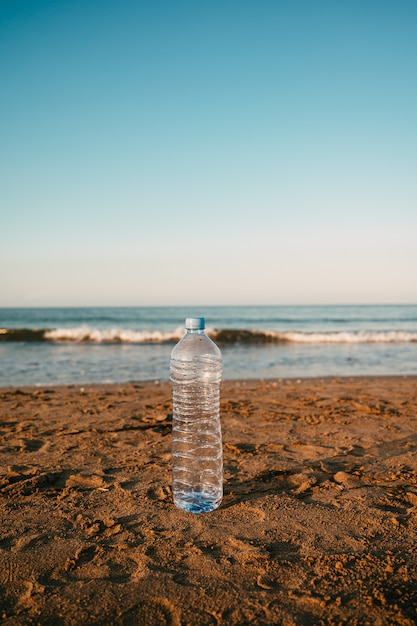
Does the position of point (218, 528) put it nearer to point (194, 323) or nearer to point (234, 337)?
point (194, 323)

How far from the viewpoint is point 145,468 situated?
3590mm

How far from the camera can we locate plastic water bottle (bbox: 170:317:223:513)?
10.1 ft

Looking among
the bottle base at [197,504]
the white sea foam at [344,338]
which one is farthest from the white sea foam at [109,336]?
the bottle base at [197,504]

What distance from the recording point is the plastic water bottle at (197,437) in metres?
3.07

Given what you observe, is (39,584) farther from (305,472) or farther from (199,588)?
(305,472)

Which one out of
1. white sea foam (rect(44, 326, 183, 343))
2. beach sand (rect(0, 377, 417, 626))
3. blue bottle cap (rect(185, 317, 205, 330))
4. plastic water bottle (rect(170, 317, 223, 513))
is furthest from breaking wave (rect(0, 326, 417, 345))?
blue bottle cap (rect(185, 317, 205, 330))

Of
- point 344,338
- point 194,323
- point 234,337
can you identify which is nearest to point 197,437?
point 194,323

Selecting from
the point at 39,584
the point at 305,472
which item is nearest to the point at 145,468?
the point at 305,472

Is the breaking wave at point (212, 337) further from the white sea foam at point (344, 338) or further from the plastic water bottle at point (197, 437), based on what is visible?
the plastic water bottle at point (197, 437)

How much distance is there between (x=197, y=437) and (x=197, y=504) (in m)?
1.03

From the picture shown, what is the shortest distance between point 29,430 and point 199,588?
3301mm

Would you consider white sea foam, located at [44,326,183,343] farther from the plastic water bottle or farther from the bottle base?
the bottle base

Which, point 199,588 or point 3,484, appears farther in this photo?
point 3,484

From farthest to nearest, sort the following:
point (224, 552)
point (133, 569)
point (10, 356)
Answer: point (10, 356)
point (224, 552)
point (133, 569)
